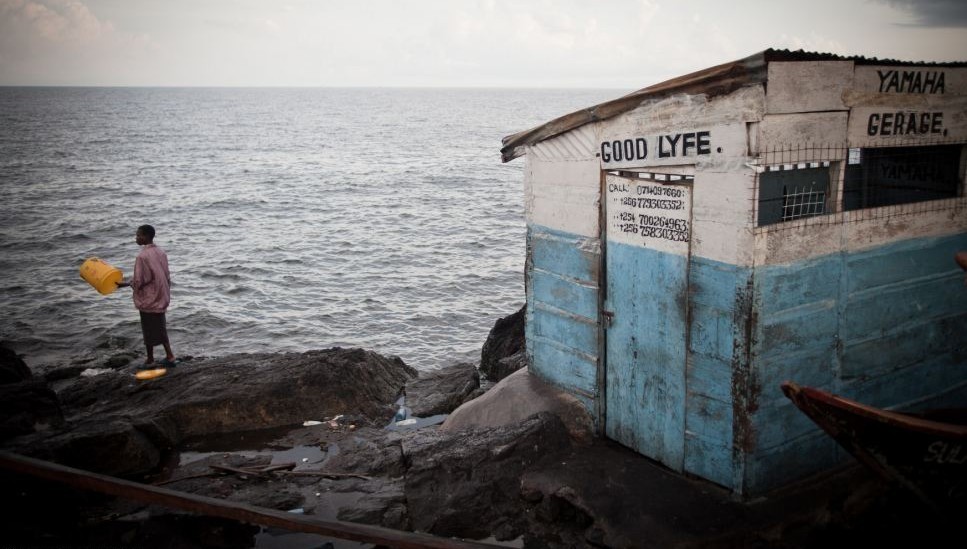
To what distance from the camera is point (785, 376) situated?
18.2ft

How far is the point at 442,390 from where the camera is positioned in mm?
9844

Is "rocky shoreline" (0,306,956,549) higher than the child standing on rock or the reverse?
the reverse

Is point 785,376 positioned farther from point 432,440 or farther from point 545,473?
point 432,440

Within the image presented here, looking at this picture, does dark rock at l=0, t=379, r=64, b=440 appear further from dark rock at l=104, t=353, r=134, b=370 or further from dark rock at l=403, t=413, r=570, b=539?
dark rock at l=403, t=413, r=570, b=539

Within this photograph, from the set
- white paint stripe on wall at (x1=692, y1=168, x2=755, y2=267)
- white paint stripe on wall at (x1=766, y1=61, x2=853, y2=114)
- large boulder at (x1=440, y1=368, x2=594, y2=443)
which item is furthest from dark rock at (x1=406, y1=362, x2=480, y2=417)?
white paint stripe on wall at (x1=766, y1=61, x2=853, y2=114)

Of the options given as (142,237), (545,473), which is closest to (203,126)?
(142,237)

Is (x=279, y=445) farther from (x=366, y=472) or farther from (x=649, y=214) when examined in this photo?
(x=649, y=214)

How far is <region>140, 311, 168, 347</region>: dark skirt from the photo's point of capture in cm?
981

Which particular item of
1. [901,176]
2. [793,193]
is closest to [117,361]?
[793,193]

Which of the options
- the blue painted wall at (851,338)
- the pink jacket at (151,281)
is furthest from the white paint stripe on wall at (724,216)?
the pink jacket at (151,281)

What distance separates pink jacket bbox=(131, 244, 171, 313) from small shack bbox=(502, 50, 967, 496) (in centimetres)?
580

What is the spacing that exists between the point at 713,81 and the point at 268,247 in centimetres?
2041

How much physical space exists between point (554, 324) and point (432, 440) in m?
1.78

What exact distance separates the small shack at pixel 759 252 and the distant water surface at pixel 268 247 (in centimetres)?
698
